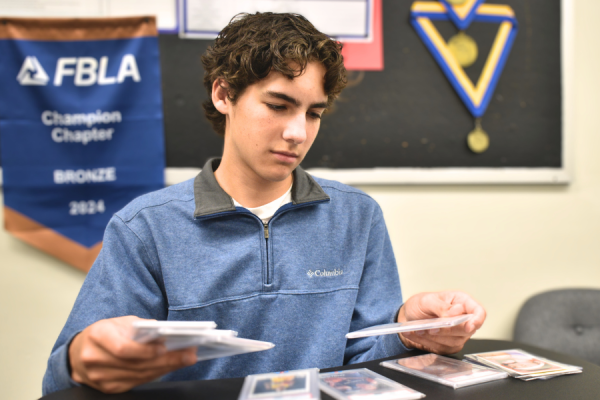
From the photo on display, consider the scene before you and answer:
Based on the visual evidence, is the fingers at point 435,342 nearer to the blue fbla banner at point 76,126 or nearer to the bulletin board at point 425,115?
the bulletin board at point 425,115

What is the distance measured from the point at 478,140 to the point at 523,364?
116 centimetres

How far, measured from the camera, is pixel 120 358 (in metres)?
0.59

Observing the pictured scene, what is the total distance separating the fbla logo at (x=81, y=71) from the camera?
152 cm

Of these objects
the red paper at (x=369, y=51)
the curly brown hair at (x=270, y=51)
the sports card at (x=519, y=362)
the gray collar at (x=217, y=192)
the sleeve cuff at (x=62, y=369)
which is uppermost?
the red paper at (x=369, y=51)

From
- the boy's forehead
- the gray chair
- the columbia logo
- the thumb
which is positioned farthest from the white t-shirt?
the gray chair

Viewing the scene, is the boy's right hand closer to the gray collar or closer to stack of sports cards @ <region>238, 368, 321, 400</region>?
stack of sports cards @ <region>238, 368, 321, 400</region>

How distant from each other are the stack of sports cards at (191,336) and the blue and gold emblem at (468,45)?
4.82 ft

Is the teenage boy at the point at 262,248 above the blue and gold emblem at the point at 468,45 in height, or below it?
below

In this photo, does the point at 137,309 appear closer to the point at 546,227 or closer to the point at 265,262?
the point at 265,262

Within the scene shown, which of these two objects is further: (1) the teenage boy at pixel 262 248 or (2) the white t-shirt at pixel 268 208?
(2) the white t-shirt at pixel 268 208

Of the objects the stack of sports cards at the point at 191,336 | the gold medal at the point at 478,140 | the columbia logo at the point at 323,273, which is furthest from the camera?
the gold medal at the point at 478,140

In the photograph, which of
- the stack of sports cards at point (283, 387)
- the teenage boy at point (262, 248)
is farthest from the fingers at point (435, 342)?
the stack of sports cards at point (283, 387)

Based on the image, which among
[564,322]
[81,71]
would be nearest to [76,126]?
[81,71]

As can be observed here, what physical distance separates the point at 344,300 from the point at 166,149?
3.19 ft
